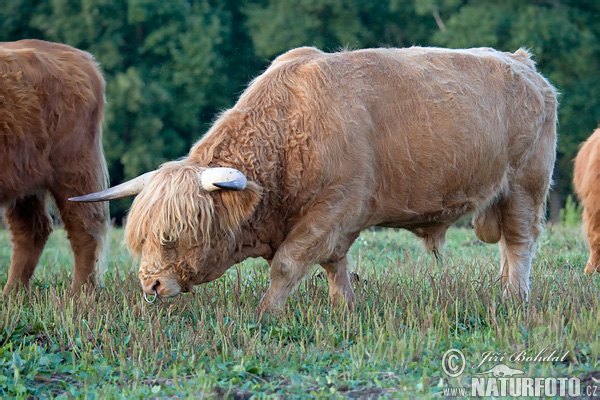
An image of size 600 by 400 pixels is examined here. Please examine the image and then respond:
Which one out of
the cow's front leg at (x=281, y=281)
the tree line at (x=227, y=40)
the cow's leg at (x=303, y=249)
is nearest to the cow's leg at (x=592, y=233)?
the cow's leg at (x=303, y=249)

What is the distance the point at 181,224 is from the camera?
4602mm

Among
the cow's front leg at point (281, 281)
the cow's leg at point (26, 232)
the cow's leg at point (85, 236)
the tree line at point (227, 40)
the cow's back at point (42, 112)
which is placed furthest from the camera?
the tree line at point (227, 40)

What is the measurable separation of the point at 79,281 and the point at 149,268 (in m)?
1.71

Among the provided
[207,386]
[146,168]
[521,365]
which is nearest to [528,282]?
[521,365]

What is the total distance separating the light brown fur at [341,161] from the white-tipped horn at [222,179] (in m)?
0.08

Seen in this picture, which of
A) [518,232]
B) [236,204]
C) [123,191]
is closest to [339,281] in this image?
[236,204]

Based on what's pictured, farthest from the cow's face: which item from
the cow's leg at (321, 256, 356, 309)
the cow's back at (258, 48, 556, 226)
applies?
the cow's leg at (321, 256, 356, 309)

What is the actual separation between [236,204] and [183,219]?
34cm

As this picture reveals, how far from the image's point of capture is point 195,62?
21.8m

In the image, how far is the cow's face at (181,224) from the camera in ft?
15.1

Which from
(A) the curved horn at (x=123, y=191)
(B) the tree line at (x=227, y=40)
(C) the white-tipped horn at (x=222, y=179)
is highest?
(C) the white-tipped horn at (x=222, y=179)

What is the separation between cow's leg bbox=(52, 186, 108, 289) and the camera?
6.23 metres

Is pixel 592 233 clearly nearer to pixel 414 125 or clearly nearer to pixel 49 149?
pixel 414 125

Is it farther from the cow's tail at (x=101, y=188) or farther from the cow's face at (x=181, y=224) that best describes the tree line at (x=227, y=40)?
the cow's face at (x=181, y=224)
